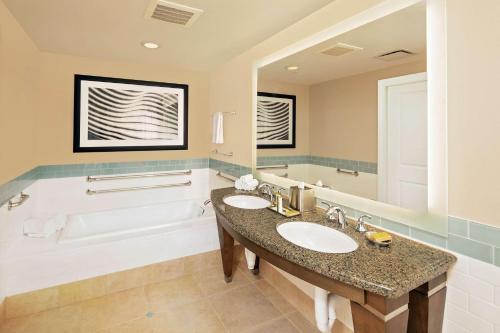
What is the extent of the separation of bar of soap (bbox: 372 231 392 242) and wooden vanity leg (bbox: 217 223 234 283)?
1.31 metres

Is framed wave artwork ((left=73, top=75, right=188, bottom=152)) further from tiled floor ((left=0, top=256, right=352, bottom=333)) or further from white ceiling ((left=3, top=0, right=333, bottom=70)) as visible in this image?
tiled floor ((left=0, top=256, right=352, bottom=333))

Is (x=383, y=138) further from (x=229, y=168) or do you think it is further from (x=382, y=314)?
(x=229, y=168)

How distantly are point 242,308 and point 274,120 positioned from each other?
61.6 inches

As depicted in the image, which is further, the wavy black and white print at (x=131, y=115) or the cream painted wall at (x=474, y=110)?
the wavy black and white print at (x=131, y=115)

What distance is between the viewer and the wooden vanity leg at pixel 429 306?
3.57ft

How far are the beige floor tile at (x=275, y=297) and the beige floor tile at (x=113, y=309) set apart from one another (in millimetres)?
965

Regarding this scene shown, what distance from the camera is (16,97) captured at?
200 centimetres

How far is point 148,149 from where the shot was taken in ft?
10.3

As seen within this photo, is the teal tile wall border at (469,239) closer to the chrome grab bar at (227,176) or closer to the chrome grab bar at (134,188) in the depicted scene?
the chrome grab bar at (227,176)

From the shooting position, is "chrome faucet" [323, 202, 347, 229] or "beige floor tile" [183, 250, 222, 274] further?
"beige floor tile" [183, 250, 222, 274]

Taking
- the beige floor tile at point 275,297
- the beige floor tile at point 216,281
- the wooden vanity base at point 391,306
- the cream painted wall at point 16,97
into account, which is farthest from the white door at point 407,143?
the cream painted wall at point 16,97

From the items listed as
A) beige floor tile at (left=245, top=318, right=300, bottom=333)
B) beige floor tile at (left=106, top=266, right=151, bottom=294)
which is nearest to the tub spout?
beige floor tile at (left=245, top=318, right=300, bottom=333)

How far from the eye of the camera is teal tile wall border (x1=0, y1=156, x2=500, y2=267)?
998 mm

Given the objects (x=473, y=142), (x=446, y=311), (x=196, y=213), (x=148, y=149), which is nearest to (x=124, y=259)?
(x=196, y=213)
